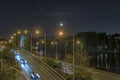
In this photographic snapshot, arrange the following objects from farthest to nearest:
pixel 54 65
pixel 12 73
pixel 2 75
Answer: pixel 54 65 < pixel 12 73 < pixel 2 75

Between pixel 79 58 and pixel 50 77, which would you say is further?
pixel 79 58

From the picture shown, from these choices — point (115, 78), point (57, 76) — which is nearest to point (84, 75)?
point (57, 76)

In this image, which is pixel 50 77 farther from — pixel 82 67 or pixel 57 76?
pixel 82 67

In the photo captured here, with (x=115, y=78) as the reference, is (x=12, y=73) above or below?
above

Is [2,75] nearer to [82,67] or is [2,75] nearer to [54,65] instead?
[82,67]

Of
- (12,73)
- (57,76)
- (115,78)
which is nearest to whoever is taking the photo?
(12,73)

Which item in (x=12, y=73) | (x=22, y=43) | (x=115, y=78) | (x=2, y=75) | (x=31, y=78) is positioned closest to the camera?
(x=2, y=75)

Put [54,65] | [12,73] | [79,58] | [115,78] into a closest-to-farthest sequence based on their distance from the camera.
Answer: [12,73], [79,58], [115,78], [54,65]

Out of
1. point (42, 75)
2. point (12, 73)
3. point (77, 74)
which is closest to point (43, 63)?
point (42, 75)

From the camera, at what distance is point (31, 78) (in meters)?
56.2

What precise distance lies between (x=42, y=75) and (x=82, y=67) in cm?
922

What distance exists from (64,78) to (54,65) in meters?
24.2

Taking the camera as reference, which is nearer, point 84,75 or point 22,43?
point 84,75

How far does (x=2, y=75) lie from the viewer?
22641 millimetres
